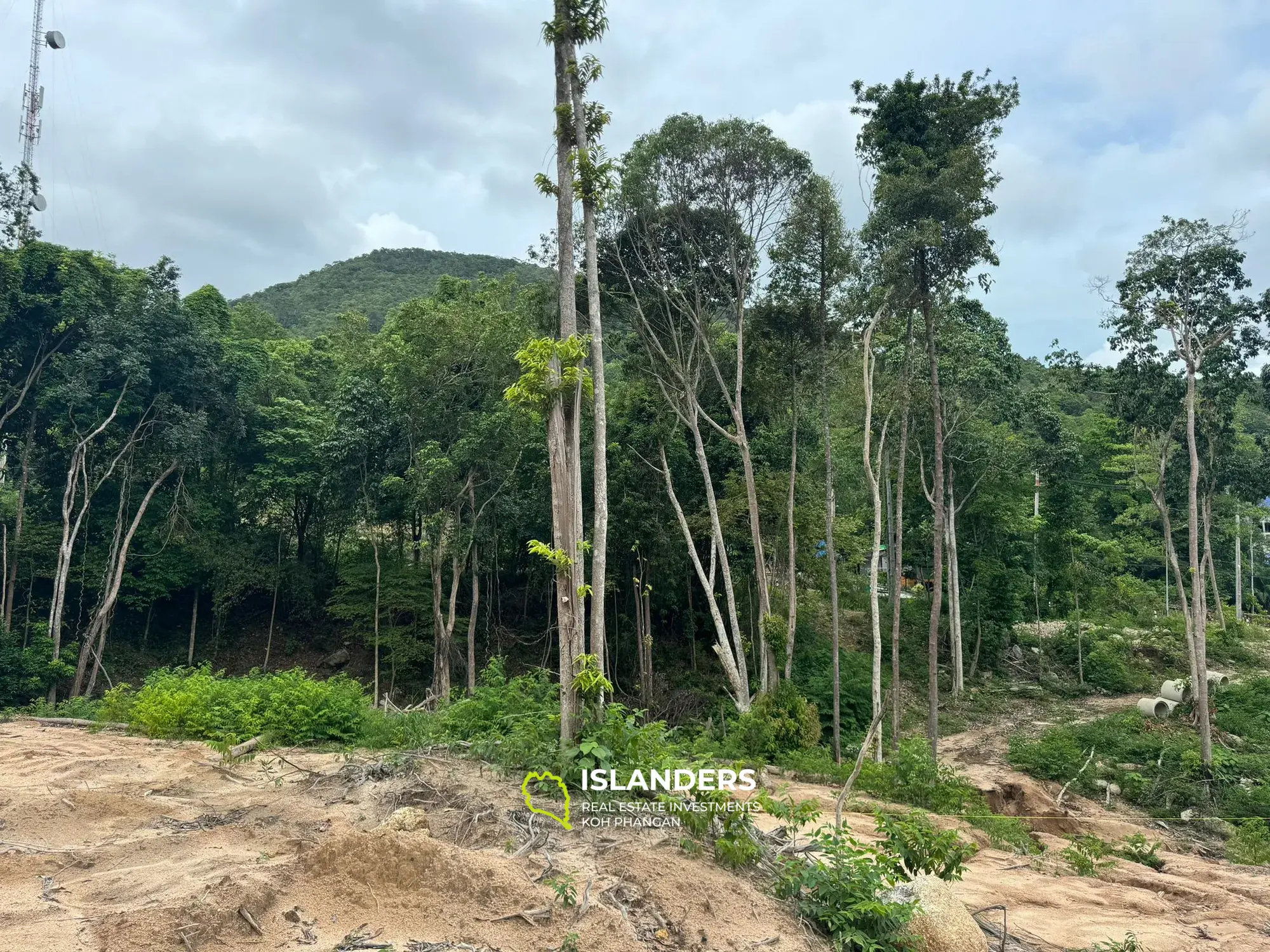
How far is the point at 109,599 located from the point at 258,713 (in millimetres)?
10467

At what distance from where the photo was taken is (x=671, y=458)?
18.3m

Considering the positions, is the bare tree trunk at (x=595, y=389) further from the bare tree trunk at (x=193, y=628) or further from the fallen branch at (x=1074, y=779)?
the bare tree trunk at (x=193, y=628)

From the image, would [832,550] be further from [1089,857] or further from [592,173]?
[592,173]

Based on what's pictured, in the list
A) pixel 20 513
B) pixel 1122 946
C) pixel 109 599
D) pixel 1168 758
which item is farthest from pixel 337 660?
pixel 1122 946

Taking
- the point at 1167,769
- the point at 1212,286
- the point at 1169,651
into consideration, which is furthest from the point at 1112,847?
the point at 1169,651

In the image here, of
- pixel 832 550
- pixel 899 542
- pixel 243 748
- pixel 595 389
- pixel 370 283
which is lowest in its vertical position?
pixel 243 748

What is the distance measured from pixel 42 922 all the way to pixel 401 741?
4368 millimetres

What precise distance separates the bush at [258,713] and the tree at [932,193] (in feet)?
31.1

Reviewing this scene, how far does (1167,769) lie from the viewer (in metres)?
12.6

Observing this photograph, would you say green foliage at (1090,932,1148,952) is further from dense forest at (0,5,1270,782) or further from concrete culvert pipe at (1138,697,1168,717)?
concrete culvert pipe at (1138,697,1168,717)

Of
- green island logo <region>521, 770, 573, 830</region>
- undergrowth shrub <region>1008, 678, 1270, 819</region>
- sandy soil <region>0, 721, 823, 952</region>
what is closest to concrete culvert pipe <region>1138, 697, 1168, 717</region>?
undergrowth shrub <region>1008, 678, 1270, 819</region>

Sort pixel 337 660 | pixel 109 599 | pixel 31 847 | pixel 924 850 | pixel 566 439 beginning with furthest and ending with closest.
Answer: pixel 337 660
pixel 109 599
pixel 566 439
pixel 924 850
pixel 31 847

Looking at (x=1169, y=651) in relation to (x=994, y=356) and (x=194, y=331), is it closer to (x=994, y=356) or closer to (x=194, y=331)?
(x=994, y=356)

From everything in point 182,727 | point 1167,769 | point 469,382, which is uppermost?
point 469,382
